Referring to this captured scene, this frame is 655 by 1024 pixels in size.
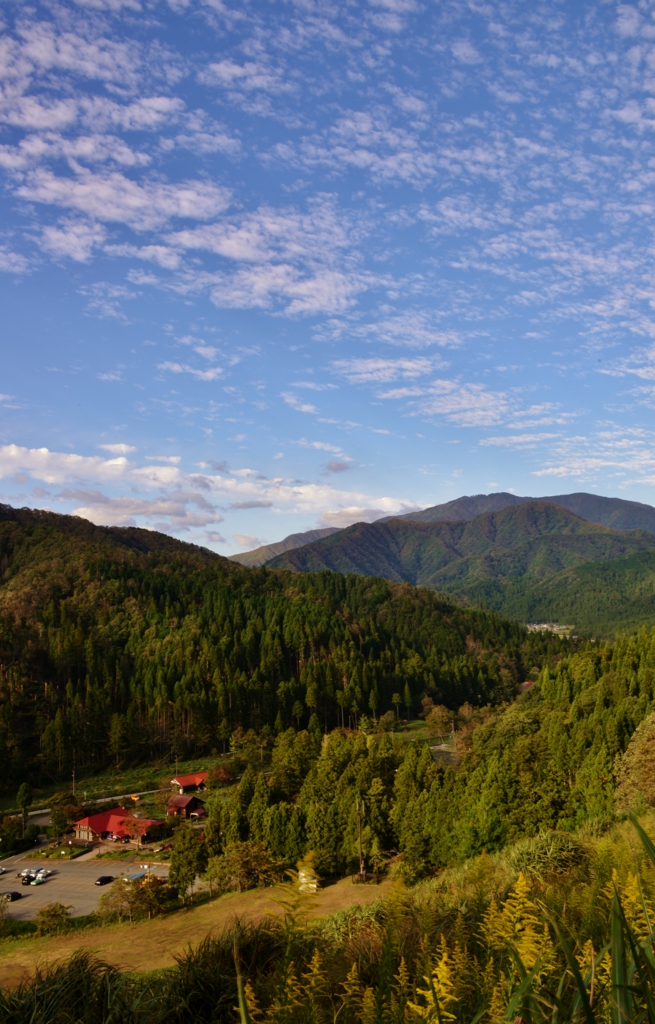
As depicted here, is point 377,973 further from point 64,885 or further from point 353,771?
point 64,885

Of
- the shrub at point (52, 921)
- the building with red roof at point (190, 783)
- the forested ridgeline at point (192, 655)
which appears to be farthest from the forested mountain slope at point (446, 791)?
the forested ridgeline at point (192, 655)

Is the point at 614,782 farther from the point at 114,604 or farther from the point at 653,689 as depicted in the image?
the point at 114,604

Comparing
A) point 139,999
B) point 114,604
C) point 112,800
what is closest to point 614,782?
point 139,999

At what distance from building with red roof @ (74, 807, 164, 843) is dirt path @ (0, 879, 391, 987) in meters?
14.0

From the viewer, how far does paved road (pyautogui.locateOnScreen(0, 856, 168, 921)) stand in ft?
89.1

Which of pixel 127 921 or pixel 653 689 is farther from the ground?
pixel 653 689

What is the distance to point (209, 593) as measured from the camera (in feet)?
288

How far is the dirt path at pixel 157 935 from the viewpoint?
1648 centimetres

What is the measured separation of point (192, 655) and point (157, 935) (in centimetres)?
4864

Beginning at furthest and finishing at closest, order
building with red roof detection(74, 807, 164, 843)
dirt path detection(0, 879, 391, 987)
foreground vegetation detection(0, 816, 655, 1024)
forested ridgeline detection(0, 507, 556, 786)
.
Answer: forested ridgeline detection(0, 507, 556, 786)
building with red roof detection(74, 807, 164, 843)
dirt path detection(0, 879, 391, 987)
foreground vegetation detection(0, 816, 655, 1024)

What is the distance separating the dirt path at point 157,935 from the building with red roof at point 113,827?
14.0 metres

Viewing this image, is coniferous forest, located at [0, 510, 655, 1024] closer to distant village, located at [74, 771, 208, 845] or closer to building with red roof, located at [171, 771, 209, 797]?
distant village, located at [74, 771, 208, 845]

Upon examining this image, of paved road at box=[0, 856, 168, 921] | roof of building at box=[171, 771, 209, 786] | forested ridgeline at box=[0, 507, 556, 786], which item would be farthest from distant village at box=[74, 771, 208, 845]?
forested ridgeline at box=[0, 507, 556, 786]

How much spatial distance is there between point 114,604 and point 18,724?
21.5 m
